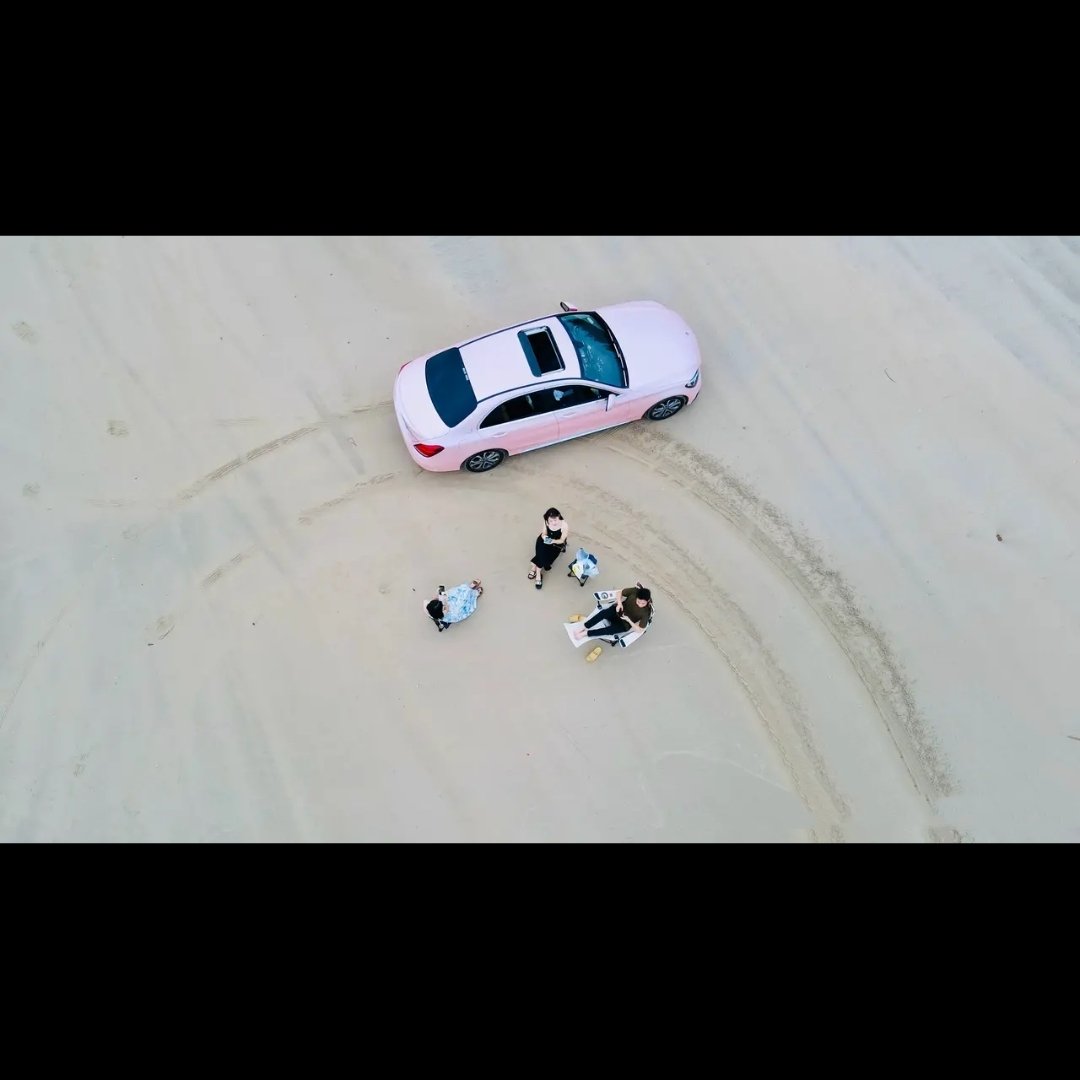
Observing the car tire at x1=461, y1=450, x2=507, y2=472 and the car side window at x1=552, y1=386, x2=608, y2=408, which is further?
the car tire at x1=461, y1=450, x2=507, y2=472

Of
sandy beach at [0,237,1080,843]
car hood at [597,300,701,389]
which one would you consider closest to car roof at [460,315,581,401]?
car hood at [597,300,701,389]

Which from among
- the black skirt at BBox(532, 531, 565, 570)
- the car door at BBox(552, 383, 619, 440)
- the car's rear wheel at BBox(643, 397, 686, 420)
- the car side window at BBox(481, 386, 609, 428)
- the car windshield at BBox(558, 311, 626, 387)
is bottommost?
the black skirt at BBox(532, 531, 565, 570)

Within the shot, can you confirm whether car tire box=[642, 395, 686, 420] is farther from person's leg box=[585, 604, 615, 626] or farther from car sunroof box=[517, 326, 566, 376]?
person's leg box=[585, 604, 615, 626]

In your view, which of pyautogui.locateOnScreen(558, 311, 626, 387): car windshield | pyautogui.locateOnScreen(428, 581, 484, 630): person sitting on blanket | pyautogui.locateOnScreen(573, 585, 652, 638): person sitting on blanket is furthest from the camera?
pyautogui.locateOnScreen(558, 311, 626, 387): car windshield

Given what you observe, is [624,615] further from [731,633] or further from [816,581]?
[816,581]

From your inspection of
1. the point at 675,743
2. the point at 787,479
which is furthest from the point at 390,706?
the point at 787,479

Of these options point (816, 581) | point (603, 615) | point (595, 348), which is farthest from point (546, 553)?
point (816, 581)

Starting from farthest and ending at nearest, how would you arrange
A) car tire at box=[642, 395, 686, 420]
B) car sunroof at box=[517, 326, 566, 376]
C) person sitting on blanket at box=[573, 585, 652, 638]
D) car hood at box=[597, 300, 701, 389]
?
car tire at box=[642, 395, 686, 420] → car hood at box=[597, 300, 701, 389] → car sunroof at box=[517, 326, 566, 376] → person sitting on blanket at box=[573, 585, 652, 638]
